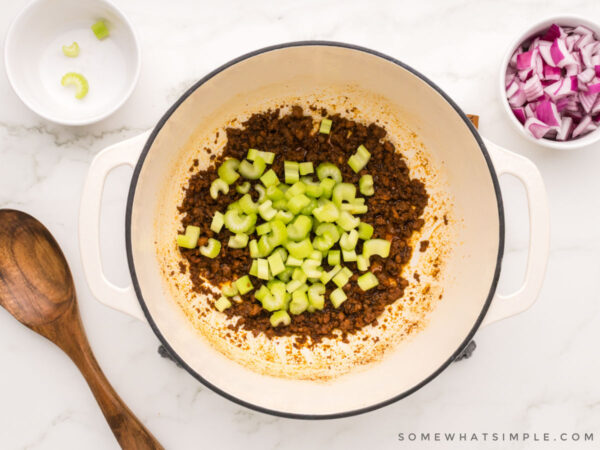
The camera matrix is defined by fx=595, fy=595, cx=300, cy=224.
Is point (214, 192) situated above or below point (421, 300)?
above

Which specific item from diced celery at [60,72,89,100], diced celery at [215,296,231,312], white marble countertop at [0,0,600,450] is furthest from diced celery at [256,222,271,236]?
diced celery at [60,72,89,100]

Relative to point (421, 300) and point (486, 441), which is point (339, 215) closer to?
point (421, 300)

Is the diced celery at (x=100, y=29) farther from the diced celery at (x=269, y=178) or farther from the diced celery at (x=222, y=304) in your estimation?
the diced celery at (x=222, y=304)

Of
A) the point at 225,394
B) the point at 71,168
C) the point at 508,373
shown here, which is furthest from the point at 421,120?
the point at 71,168

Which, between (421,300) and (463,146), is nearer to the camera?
(463,146)

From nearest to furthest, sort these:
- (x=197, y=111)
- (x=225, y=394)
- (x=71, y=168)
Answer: (x=225, y=394) < (x=197, y=111) < (x=71, y=168)

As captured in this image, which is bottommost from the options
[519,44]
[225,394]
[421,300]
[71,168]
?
[225,394]

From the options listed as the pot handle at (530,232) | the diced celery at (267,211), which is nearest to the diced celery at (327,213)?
the diced celery at (267,211)
